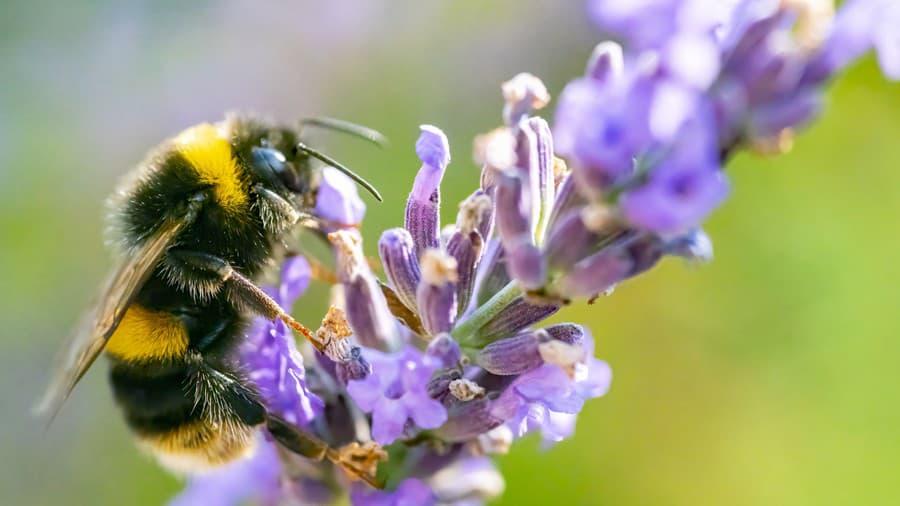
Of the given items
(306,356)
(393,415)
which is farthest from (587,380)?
(306,356)

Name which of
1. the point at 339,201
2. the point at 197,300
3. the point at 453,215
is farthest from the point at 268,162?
the point at 453,215

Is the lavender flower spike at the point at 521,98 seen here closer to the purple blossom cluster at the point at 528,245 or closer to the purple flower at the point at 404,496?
the purple blossom cluster at the point at 528,245

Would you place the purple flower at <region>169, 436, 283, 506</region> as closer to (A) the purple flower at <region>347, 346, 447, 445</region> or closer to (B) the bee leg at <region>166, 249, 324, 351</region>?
(B) the bee leg at <region>166, 249, 324, 351</region>

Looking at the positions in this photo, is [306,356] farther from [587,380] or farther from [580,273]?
[580,273]

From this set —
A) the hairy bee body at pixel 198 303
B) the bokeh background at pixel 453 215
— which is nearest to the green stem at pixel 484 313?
the hairy bee body at pixel 198 303

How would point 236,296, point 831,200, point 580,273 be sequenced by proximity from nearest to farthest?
point 580,273 < point 236,296 < point 831,200

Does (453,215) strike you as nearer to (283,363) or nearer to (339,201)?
(339,201)

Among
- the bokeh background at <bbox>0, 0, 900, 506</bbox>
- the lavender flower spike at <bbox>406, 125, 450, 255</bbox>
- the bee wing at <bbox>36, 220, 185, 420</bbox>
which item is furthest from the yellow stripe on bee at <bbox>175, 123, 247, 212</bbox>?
the bokeh background at <bbox>0, 0, 900, 506</bbox>
